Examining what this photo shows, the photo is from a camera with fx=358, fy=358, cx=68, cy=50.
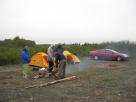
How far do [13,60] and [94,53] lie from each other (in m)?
9.50

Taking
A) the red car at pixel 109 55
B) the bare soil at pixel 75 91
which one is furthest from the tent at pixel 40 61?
the red car at pixel 109 55

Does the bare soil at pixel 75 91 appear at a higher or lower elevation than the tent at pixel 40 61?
lower

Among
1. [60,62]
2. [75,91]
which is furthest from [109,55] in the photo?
[75,91]

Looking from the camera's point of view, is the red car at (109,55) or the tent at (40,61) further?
the red car at (109,55)

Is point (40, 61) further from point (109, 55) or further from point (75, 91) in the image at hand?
point (109, 55)

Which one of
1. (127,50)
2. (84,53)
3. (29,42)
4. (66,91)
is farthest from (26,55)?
(29,42)

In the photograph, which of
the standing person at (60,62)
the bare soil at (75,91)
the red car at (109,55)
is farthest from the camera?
the red car at (109,55)

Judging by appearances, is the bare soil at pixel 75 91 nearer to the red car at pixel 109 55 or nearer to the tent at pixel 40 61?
the tent at pixel 40 61

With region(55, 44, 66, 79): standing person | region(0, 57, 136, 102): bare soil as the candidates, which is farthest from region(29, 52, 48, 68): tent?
region(0, 57, 136, 102): bare soil

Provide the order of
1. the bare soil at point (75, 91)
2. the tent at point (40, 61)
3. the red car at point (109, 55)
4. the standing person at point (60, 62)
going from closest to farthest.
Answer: the bare soil at point (75, 91) < the standing person at point (60, 62) < the tent at point (40, 61) < the red car at point (109, 55)

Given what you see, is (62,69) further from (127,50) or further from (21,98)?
(127,50)

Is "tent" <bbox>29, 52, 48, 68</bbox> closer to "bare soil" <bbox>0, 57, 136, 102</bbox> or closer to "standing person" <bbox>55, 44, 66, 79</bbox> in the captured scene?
"standing person" <bbox>55, 44, 66, 79</bbox>

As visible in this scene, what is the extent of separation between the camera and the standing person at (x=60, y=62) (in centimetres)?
1970

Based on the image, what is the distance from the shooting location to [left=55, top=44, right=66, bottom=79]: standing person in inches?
776
